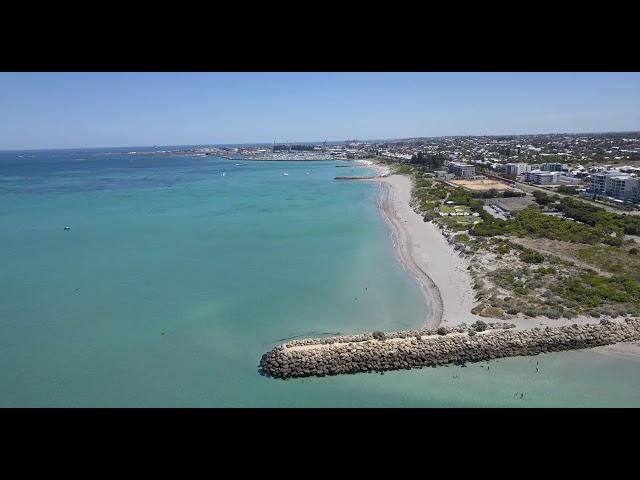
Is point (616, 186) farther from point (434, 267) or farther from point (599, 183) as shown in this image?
point (434, 267)

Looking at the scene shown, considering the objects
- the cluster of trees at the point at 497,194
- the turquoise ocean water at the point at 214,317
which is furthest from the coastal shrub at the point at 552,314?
the cluster of trees at the point at 497,194

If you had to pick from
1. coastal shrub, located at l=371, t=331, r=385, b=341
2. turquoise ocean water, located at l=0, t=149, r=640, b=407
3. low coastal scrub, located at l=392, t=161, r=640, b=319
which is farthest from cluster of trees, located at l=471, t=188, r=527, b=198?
coastal shrub, located at l=371, t=331, r=385, b=341

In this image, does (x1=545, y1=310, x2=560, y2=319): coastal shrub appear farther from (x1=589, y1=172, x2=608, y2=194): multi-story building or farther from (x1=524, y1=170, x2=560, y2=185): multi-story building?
(x1=524, y1=170, x2=560, y2=185): multi-story building

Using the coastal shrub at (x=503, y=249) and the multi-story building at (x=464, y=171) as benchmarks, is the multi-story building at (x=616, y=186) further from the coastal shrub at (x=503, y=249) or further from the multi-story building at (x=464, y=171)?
the coastal shrub at (x=503, y=249)
